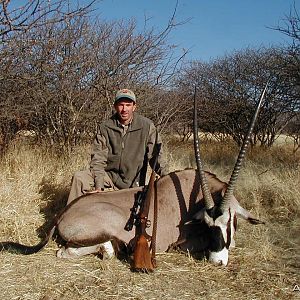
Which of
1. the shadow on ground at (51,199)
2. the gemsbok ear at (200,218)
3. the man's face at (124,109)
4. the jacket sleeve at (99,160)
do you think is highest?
the man's face at (124,109)

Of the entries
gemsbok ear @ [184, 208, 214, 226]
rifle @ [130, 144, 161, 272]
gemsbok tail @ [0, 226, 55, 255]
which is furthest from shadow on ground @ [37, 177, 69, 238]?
gemsbok ear @ [184, 208, 214, 226]

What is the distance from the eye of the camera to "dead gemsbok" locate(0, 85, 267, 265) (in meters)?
4.36

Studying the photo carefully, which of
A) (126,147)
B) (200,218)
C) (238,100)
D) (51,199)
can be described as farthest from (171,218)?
(238,100)

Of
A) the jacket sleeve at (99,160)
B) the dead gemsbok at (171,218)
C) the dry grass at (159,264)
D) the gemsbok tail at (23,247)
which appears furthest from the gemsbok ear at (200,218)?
the gemsbok tail at (23,247)

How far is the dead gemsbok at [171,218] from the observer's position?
436cm

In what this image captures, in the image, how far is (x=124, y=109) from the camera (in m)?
5.46

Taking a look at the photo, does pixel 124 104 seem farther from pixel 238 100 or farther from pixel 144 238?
pixel 238 100

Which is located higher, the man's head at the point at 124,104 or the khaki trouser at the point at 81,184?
the man's head at the point at 124,104

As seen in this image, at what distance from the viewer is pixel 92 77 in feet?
28.4

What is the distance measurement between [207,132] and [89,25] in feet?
24.6

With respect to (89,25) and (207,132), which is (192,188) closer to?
(89,25)

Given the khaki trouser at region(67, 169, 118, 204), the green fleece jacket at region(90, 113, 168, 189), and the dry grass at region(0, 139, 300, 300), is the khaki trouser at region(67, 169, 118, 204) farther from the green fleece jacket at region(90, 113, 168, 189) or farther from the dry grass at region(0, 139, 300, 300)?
the dry grass at region(0, 139, 300, 300)

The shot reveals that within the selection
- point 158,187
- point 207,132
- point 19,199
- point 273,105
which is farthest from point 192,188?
point 207,132

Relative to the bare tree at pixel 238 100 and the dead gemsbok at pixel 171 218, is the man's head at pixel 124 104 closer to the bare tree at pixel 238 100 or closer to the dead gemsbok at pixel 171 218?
the dead gemsbok at pixel 171 218
